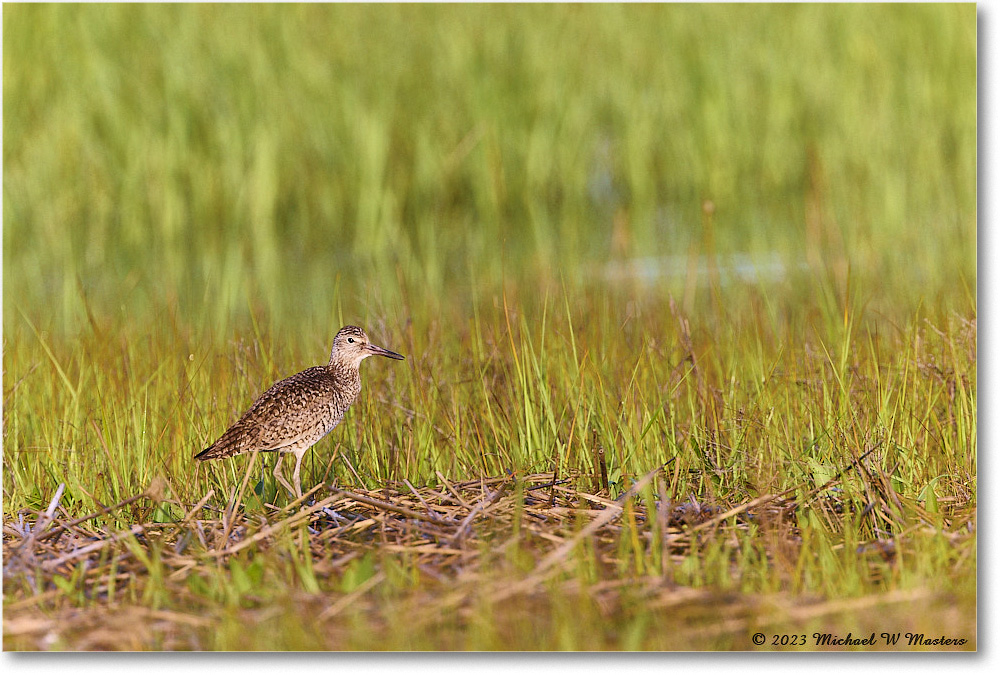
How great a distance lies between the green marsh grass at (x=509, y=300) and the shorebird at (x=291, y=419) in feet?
0.70

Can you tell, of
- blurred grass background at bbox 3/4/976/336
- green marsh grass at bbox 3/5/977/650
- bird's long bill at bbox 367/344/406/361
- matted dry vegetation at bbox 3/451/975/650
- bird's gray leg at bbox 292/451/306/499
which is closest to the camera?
matted dry vegetation at bbox 3/451/975/650

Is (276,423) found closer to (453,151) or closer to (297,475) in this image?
(297,475)

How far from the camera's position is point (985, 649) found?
431cm

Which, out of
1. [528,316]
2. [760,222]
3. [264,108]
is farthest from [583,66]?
[528,316]

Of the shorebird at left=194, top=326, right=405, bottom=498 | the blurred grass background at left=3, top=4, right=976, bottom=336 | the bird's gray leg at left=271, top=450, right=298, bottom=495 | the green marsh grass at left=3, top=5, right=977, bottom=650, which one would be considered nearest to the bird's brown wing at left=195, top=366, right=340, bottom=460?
the shorebird at left=194, top=326, right=405, bottom=498

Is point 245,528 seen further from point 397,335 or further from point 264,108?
point 264,108

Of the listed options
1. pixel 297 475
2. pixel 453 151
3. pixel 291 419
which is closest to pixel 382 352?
pixel 291 419

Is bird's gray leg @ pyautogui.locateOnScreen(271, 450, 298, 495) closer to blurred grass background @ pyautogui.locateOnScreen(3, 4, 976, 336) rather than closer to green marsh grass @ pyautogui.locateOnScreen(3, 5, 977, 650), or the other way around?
green marsh grass @ pyautogui.locateOnScreen(3, 5, 977, 650)

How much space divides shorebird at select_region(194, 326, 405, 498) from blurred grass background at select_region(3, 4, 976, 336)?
36.5 inches

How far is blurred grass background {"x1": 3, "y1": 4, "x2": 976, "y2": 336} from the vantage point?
6.17 meters

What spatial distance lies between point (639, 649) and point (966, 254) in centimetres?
268

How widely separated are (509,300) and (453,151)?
2098 mm

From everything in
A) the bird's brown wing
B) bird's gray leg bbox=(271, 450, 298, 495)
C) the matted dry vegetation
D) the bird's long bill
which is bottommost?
the matted dry vegetation

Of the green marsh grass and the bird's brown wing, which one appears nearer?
the green marsh grass
